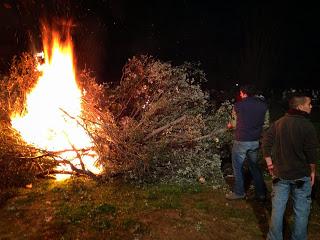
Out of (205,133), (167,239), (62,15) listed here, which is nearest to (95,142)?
(205,133)

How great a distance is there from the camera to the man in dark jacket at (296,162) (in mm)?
4660

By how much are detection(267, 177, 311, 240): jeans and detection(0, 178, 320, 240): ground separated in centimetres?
79

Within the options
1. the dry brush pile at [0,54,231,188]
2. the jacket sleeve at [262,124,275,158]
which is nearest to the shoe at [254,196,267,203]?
the dry brush pile at [0,54,231,188]

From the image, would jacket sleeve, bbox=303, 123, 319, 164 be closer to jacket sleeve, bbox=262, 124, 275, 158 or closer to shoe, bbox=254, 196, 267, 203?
jacket sleeve, bbox=262, 124, 275, 158

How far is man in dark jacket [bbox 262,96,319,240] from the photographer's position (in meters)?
4.66

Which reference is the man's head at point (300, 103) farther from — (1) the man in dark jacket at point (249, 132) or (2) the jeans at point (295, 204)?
(1) the man in dark jacket at point (249, 132)

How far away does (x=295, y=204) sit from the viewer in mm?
4797

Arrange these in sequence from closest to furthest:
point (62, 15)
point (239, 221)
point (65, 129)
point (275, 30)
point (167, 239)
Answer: point (167, 239) → point (239, 221) → point (65, 129) → point (62, 15) → point (275, 30)

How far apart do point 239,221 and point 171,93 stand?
3993 millimetres

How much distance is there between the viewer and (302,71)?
120ft

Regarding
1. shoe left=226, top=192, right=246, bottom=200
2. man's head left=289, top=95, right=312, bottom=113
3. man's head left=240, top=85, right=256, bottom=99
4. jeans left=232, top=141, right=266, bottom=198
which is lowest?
shoe left=226, top=192, right=246, bottom=200

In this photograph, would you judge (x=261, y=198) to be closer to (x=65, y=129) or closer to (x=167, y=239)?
(x=167, y=239)

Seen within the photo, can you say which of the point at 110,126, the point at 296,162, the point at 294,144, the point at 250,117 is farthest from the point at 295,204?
the point at 110,126

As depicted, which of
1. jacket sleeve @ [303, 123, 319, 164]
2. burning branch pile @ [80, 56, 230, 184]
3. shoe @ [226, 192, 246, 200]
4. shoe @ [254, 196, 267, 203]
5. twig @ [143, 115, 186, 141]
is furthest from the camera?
twig @ [143, 115, 186, 141]
